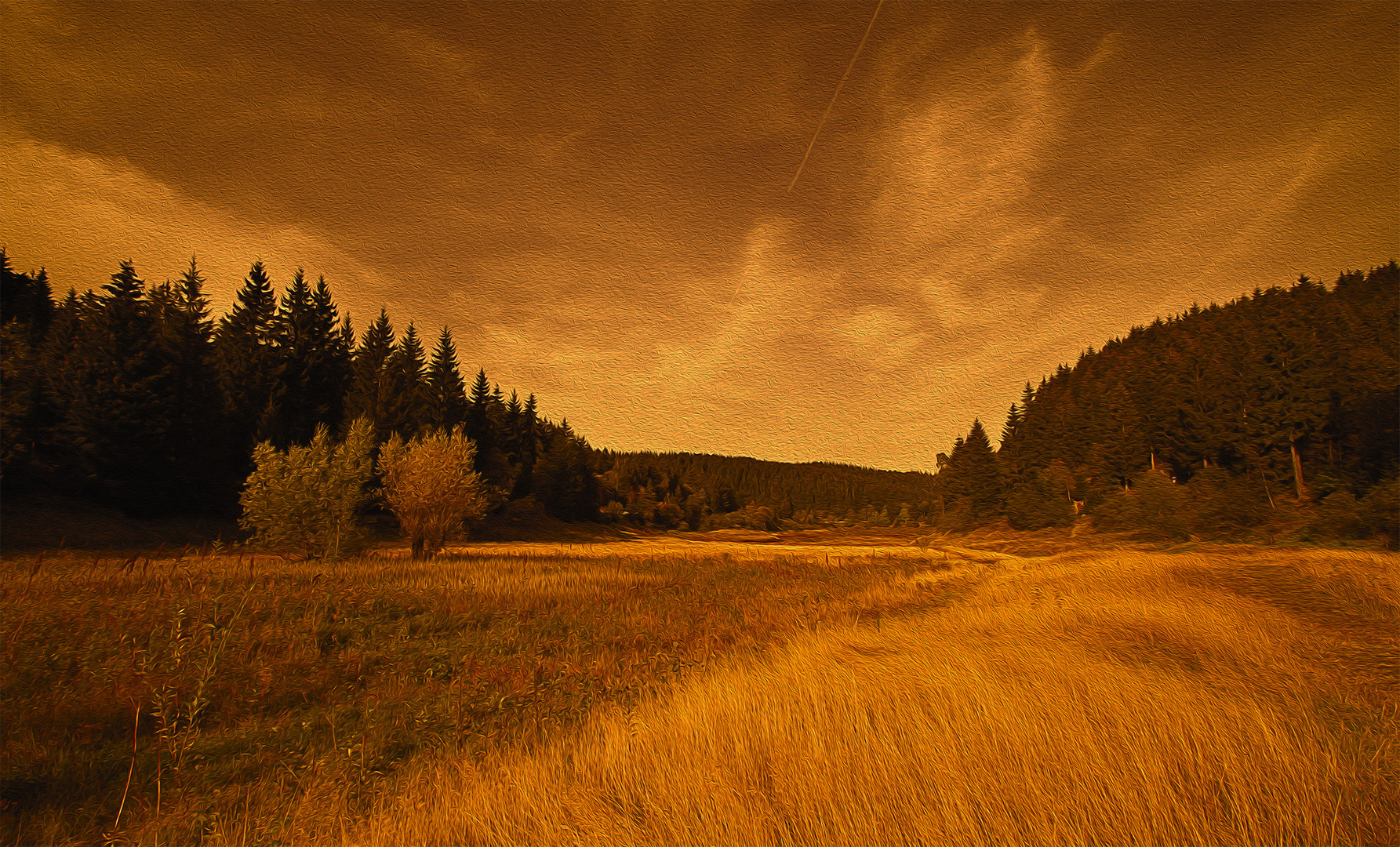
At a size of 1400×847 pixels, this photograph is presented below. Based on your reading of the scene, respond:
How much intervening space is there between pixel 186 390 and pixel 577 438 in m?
57.3

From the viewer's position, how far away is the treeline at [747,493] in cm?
10225

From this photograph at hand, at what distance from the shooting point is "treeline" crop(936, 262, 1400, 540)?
115 ft

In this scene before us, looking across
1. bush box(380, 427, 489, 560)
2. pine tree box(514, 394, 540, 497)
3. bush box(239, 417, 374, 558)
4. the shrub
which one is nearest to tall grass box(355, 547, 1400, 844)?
bush box(239, 417, 374, 558)

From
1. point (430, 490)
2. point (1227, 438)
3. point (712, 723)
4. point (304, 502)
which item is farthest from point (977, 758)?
point (1227, 438)

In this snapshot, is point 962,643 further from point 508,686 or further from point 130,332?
point 130,332

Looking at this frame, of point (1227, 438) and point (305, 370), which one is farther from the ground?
point (305, 370)

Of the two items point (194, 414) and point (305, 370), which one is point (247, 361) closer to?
point (305, 370)

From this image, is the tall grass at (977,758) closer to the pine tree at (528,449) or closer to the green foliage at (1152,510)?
the green foliage at (1152,510)

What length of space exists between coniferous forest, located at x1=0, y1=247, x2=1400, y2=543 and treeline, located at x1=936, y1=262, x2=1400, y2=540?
7.5 inches

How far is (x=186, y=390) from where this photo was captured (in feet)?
128

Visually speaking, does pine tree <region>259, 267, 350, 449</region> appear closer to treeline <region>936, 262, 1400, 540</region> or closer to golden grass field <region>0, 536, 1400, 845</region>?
golden grass field <region>0, 536, 1400, 845</region>

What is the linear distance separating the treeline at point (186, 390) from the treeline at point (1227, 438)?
51.9 meters

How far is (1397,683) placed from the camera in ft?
16.9

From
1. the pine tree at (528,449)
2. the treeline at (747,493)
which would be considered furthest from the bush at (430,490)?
the treeline at (747,493)
